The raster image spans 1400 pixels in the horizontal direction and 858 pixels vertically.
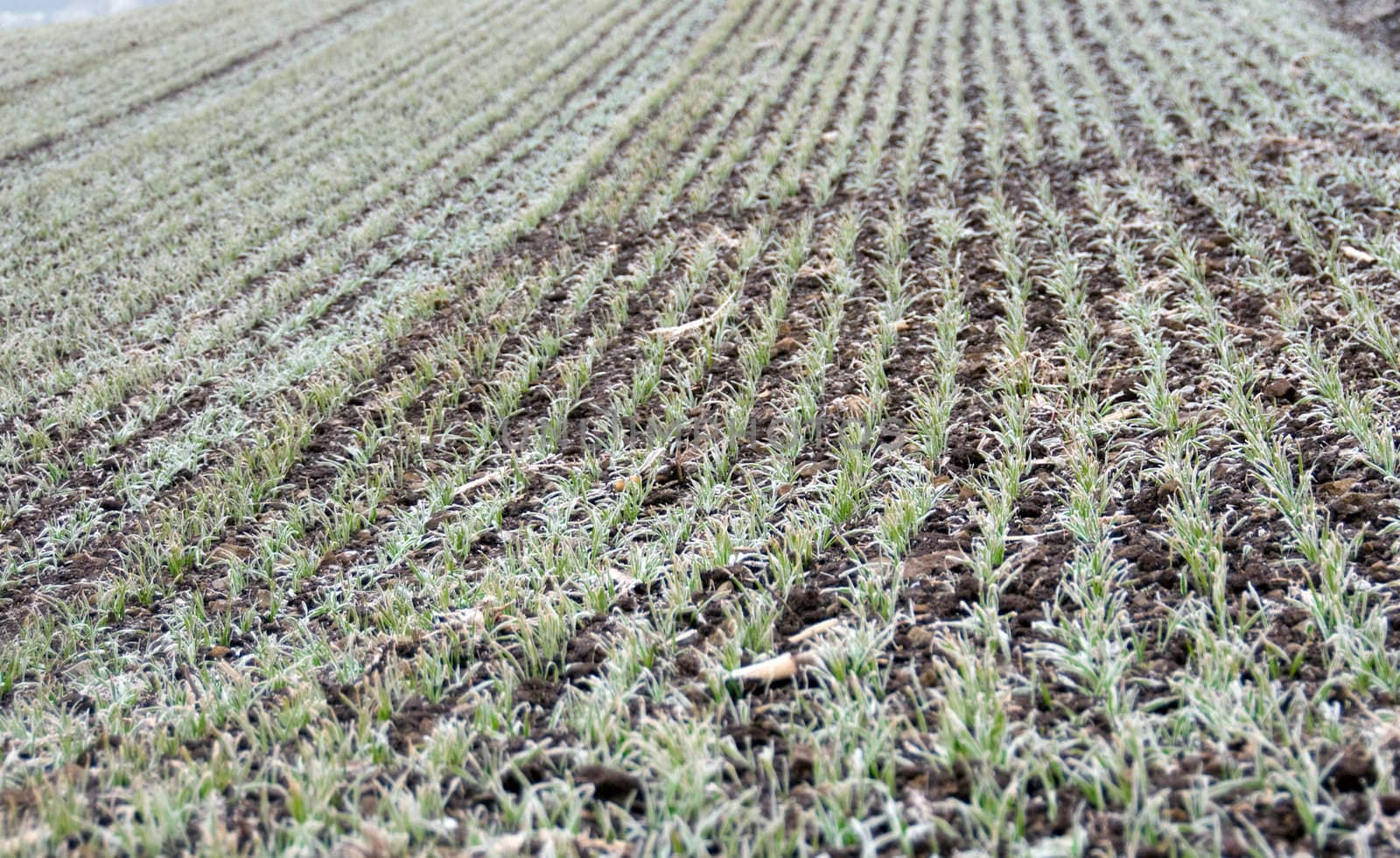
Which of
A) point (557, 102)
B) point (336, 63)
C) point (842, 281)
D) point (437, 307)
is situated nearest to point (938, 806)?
point (842, 281)

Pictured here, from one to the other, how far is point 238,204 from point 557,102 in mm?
3959

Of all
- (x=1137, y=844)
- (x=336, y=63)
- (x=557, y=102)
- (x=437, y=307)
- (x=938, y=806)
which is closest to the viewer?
(x=1137, y=844)

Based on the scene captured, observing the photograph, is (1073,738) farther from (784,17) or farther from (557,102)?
(784,17)

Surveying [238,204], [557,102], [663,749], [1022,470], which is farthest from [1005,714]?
[557,102]

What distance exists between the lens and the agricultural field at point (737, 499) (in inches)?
76.1

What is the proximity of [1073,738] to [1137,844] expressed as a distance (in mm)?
285

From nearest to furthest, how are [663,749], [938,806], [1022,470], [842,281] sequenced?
[938,806]
[663,749]
[1022,470]
[842,281]

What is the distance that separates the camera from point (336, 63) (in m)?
14.0

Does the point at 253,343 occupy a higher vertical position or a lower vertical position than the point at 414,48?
lower

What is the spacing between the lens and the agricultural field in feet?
6.34

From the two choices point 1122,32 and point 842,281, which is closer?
point 842,281

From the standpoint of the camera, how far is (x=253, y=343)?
534cm

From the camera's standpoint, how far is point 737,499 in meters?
3.27

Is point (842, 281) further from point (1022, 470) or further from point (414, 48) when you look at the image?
point (414, 48)
